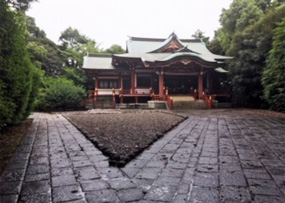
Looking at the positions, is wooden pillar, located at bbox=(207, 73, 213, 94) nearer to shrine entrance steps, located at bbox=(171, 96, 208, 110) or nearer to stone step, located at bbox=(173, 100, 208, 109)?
shrine entrance steps, located at bbox=(171, 96, 208, 110)

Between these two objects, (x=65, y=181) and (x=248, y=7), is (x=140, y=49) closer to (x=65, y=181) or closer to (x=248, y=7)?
(x=248, y=7)

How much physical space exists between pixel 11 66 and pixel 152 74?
16.5 meters

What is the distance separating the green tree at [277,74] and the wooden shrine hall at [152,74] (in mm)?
5613

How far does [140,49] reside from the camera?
2414 cm

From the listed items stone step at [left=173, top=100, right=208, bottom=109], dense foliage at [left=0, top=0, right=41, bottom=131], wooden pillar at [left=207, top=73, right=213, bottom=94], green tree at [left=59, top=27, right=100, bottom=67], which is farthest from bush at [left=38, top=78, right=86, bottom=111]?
green tree at [left=59, top=27, right=100, bottom=67]

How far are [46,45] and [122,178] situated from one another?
3027 cm

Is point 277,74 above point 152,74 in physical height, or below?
below

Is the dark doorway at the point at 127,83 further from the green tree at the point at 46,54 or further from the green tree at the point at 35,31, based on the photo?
the green tree at the point at 35,31

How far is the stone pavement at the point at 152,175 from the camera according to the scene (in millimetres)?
1927

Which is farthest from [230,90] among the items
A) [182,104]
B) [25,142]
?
[25,142]

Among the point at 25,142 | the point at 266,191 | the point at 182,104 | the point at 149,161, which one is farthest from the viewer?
the point at 182,104

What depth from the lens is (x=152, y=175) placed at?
8.02ft

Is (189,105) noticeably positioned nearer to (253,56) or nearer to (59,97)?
(253,56)

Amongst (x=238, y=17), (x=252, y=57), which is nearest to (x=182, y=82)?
(x=252, y=57)
